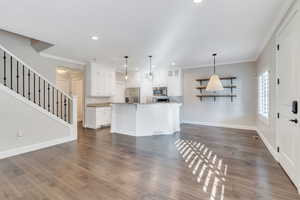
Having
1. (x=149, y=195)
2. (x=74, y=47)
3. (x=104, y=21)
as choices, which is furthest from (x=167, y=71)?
(x=149, y=195)

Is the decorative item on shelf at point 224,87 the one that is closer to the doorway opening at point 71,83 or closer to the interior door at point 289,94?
the interior door at point 289,94

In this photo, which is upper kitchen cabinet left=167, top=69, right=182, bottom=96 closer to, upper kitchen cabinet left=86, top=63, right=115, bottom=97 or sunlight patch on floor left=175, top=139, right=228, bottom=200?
upper kitchen cabinet left=86, top=63, right=115, bottom=97

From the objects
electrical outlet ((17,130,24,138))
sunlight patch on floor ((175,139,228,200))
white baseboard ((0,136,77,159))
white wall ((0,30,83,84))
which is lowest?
sunlight patch on floor ((175,139,228,200))

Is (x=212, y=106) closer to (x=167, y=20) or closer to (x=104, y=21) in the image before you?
(x=167, y=20)

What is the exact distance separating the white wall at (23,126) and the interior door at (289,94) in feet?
15.6

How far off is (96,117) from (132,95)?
248cm

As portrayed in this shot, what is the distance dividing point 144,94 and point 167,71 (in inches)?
61.8

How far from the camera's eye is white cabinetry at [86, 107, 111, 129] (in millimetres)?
6070

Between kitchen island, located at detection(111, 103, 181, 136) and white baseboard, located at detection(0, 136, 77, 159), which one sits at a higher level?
kitchen island, located at detection(111, 103, 181, 136)

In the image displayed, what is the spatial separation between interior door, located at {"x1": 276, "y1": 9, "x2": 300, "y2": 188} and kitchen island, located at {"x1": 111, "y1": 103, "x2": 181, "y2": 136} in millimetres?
2925

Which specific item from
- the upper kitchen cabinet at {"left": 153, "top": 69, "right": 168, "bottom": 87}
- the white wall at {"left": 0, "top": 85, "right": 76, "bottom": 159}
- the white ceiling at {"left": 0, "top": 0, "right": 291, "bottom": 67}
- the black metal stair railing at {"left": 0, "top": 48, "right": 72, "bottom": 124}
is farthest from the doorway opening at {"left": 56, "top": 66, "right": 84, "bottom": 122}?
the white wall at {"left": 0, "top": 85, "right": 76, "bottom": 159}

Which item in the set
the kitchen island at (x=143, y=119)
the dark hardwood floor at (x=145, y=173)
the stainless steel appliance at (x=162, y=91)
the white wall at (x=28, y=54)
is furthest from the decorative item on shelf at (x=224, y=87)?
the white wall at (x=28, y=54)

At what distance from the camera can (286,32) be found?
2.57m

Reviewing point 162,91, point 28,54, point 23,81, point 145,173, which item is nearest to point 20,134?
point 23,81
